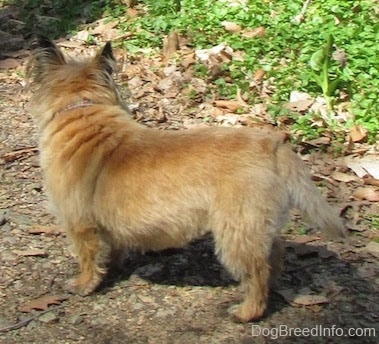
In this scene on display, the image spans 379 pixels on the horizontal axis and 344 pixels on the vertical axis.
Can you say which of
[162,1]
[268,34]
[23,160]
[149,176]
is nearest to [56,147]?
[149,176]

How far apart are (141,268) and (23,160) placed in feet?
5.64

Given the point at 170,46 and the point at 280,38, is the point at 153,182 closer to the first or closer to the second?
the point at 170,46

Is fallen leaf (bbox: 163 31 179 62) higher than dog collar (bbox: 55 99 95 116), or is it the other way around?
dog collar (bbox: 55 99 95 116)

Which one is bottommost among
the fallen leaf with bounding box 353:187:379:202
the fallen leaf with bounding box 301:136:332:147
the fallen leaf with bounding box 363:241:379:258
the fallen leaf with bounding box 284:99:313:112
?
the fallen leaf with bounding box 363:241:379:258

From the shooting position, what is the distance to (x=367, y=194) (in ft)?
17.5

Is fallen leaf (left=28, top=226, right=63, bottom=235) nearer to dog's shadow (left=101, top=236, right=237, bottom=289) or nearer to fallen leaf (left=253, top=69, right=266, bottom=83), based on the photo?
dog's shadow (left=101, top=236, right=237, bottom=289)

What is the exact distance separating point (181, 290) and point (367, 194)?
1719mm

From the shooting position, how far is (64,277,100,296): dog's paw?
4387mm

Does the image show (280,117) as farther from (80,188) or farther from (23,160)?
(80,188)

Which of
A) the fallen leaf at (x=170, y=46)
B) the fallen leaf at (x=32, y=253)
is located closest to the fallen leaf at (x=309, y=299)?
the fallen leaf at (x=32, y=253)

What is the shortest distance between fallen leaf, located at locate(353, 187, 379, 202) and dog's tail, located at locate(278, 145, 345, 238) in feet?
4.41

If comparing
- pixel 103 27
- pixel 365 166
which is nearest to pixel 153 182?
pixel 365 166

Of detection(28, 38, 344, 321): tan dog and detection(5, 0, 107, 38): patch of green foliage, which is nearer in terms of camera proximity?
detection(28, 38, 344, 321): tan dog

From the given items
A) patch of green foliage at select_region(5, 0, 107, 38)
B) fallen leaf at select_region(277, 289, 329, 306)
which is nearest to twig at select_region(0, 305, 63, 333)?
fallen leaf at select_region(277, 289, 329, 306)
